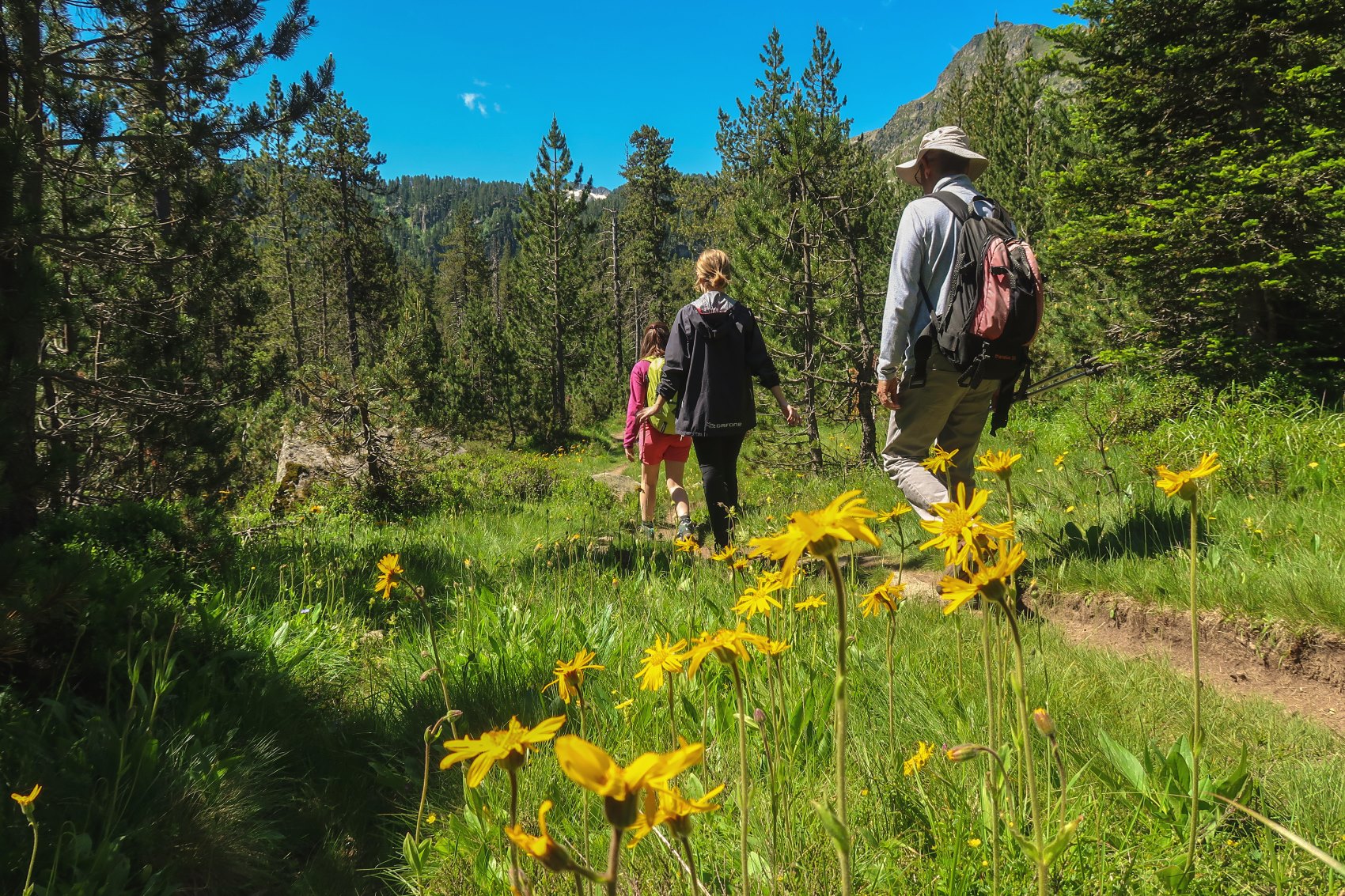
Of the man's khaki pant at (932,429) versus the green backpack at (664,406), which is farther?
the green backpack at (664,406)

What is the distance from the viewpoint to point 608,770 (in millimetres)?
578

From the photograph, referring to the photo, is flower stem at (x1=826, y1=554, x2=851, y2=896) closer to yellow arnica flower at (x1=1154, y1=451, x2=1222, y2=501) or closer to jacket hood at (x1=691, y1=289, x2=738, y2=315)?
yellow arnica flower at (x1=1154, y1=451, x2=1222, y2=501)

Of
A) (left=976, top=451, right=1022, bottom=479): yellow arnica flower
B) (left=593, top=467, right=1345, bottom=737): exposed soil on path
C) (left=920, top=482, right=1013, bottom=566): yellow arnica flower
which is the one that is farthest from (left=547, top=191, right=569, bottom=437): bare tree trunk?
(left=920, top=482, right=1013, bottom=566): yellow arnica flower

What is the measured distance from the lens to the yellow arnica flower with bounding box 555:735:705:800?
1.78ft

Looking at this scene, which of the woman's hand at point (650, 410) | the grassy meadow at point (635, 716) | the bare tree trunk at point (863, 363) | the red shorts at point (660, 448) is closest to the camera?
the grassy meadow at point (635, 716)

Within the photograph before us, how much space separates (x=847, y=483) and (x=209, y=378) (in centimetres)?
715

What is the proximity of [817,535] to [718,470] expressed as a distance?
3904mm

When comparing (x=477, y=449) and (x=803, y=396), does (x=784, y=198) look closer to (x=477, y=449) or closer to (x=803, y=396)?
(x=803, y=396)

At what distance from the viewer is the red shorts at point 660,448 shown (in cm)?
525

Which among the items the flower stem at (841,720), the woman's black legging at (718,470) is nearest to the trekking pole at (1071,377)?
the woman's black legging at (718,470)

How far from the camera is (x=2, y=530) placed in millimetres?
2785

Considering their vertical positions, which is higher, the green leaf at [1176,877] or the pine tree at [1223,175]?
the pine tree at [1223,175]

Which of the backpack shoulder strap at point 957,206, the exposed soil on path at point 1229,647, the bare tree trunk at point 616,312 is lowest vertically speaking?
the exposed soil on path at point 1229,647

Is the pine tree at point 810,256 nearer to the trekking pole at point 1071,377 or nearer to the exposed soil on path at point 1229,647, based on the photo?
the trekking pole at point 1071,377
